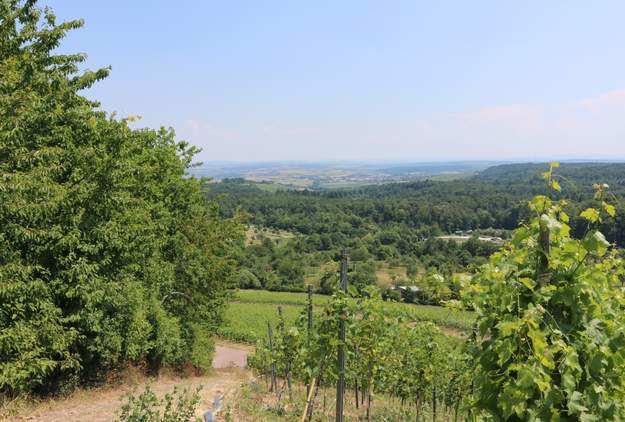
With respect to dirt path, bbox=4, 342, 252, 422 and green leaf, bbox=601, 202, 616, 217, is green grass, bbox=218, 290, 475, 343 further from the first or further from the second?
green leaf, bbox=601, 202, 616, 217

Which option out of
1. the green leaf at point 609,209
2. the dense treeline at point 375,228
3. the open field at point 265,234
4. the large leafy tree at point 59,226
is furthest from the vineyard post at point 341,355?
the open field at point 265,234

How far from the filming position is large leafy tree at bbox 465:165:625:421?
266 centimetres

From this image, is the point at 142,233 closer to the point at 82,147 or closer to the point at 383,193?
the point at 82,147

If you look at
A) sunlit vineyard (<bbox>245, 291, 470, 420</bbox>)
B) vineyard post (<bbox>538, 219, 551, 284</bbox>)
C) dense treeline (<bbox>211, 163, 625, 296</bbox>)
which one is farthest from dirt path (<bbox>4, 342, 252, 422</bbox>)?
dense treeline (<bbox>211, 163, 625, 296</bbox>)

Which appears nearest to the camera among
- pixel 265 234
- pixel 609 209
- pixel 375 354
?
pixel 609 209

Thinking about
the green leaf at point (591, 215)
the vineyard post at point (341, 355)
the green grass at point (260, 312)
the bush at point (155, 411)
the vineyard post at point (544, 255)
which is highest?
the green leaf at point (591, 215)

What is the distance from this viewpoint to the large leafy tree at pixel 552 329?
266 centimetres

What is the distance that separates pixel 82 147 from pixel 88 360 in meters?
5.26

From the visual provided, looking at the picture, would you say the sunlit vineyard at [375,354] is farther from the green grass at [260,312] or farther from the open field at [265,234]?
the open field at [265,234]

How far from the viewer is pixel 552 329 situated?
110 inches

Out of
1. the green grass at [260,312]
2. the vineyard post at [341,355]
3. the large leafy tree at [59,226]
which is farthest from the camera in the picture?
the green grass at [260,312]

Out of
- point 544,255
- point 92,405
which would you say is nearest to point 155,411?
point 92,405

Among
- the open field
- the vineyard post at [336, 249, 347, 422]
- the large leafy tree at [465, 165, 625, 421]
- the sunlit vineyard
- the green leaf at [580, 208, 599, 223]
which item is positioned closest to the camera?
the large leafy tree at [465, 165, 625, 421]

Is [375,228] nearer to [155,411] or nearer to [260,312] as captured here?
[260,312]
